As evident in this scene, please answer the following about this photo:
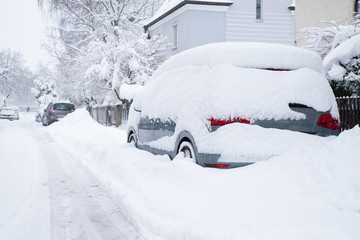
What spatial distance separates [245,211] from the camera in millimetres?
3543

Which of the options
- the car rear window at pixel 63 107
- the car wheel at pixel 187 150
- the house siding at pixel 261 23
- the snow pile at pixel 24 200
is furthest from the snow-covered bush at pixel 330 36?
the car rear window at pixel 63 107

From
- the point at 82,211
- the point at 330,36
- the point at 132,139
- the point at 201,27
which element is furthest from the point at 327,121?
the point at 201,27

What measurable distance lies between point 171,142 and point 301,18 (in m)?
Result: 12.2

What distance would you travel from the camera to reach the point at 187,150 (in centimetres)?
522

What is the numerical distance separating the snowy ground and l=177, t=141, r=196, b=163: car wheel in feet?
0.58

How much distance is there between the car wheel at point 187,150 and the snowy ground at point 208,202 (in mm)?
176

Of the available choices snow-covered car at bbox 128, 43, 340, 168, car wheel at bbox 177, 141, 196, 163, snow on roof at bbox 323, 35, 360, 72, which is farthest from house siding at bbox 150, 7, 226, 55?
car wheel at bbox 177, 141, 196, 163

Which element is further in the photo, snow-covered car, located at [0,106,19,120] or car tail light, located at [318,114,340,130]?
snow-covered car, located at [0,106,19,120]

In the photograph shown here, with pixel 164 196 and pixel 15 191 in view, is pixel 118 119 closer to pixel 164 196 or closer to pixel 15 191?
pixel 15 191

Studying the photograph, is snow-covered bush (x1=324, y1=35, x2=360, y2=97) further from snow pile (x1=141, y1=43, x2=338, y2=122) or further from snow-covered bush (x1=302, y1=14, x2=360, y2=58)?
snow pile (x1=141, y1=43, x2=338, y2=122)

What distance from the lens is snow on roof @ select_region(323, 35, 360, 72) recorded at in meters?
7.71

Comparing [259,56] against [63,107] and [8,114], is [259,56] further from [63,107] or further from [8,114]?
[8,114]

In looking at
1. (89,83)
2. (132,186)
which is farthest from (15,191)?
(89,83)

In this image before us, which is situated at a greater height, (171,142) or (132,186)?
(171,142)
